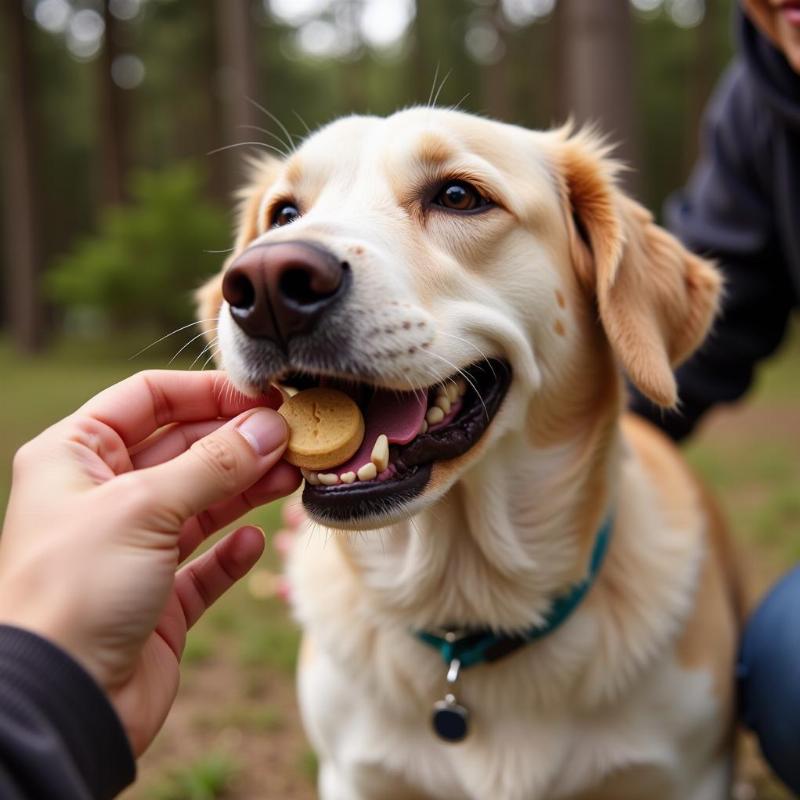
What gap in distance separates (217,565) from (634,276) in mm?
1238

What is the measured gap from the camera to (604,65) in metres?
5.69

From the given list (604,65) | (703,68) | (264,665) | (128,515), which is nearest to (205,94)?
(703,68)

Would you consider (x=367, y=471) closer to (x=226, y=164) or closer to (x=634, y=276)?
(x=634, y=276)

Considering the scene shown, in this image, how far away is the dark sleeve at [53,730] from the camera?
1.07 meters

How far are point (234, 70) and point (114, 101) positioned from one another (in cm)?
755

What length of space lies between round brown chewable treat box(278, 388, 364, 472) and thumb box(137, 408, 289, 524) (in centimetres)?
4

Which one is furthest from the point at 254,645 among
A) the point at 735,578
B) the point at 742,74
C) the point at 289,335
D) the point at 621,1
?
the point at 621,1

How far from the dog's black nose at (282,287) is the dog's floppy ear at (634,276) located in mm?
828

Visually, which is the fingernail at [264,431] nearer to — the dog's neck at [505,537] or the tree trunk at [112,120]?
the dog's neck at [505,537]

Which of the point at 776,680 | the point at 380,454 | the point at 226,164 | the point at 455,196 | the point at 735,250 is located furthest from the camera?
→ the point at 226,164

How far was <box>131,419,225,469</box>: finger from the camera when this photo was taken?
1699 mm

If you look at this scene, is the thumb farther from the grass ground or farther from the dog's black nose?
the grass ground

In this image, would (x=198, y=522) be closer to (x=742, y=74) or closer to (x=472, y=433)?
(x=472, y=433)

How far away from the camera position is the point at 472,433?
6.07 feet
